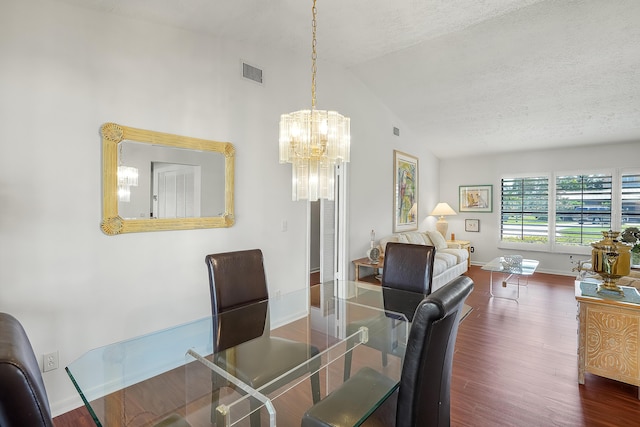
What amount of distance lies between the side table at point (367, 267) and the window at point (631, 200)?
15.1 feet

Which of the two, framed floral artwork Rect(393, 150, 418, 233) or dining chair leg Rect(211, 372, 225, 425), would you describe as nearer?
dining chair leg Rect(211, 372, 225, 425)

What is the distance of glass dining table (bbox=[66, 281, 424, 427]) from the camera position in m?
1.33

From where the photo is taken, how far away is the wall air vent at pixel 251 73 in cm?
311

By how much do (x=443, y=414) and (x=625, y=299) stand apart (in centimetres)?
193

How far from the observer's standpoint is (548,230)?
6.15m

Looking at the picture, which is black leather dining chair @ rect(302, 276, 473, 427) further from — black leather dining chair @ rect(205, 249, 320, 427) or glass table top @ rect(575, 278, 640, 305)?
glass table top @ rect(575, 278, 640, 305)

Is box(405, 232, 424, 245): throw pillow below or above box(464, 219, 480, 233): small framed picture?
below

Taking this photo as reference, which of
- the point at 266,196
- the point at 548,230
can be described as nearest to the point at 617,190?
the point at 548,230

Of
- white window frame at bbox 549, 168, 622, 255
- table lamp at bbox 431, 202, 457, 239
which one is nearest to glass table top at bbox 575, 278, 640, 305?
white window frame at bbox 549, 168, 622, 255

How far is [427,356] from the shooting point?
110 centimetres

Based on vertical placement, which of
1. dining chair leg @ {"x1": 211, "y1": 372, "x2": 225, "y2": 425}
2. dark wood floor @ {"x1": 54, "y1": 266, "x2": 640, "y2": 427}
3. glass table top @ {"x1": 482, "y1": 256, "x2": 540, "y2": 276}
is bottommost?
dark wood floor @ {"x1": 54, "y1": 266, "x2": 640, "y2": 427}

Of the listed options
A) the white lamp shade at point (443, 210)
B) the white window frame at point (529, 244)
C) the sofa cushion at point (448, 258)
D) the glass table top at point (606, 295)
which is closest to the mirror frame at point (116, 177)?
the glass table top at point (606, 295)

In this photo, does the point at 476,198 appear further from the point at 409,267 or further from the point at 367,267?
the point at 409,267

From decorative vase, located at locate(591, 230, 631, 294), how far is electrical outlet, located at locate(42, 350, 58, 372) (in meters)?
3.98
